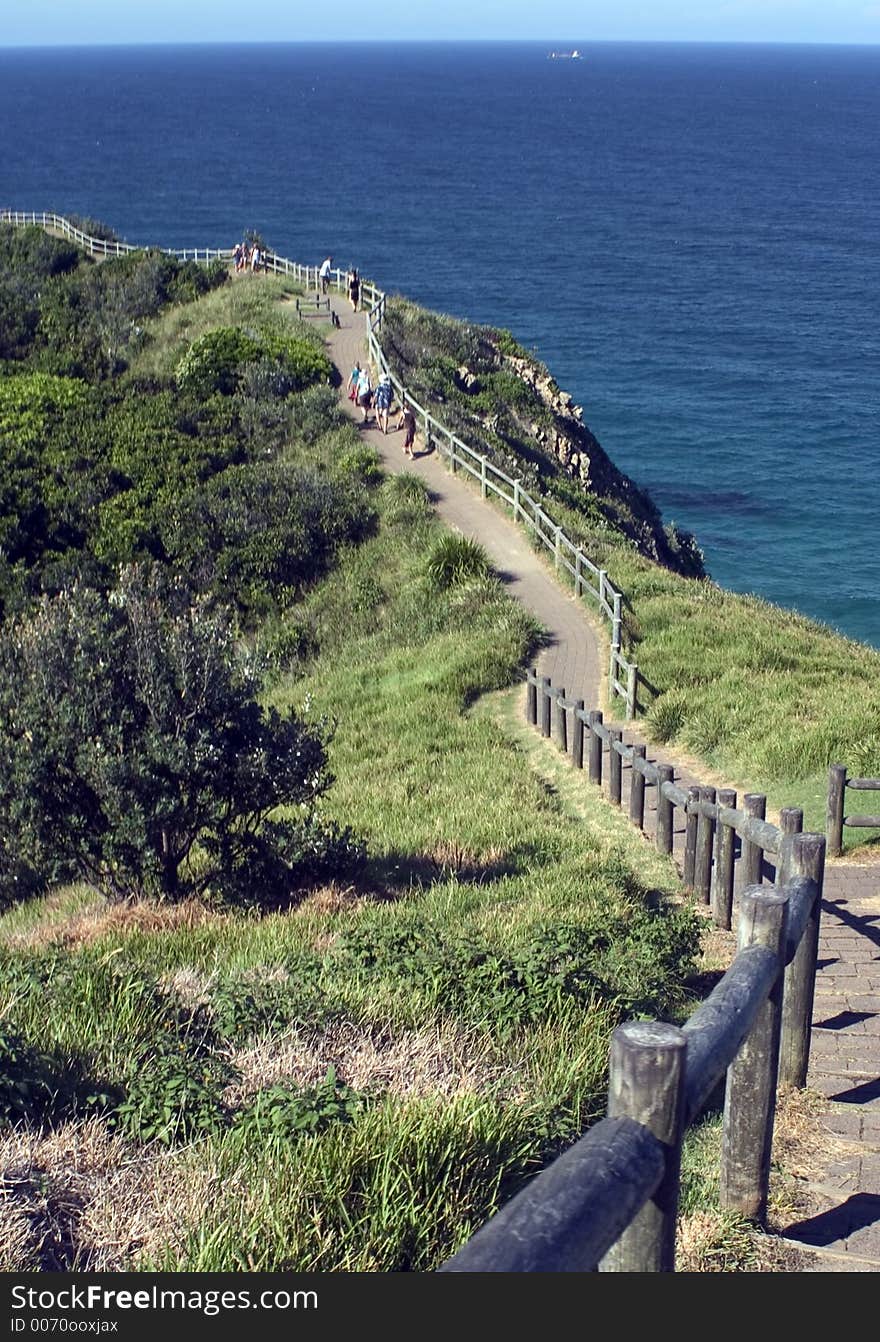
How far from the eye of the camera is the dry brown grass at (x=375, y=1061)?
565cm

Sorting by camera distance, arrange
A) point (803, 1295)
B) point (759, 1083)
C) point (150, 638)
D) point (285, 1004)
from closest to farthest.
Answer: point (803, 1295) < point (759, 1083) < point (285, 1004) < point (150, 638)

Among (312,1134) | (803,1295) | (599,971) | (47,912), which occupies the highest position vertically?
(803,1295)

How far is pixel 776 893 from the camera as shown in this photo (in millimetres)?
5207

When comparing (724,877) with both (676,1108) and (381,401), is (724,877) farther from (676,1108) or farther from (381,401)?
(381,401)

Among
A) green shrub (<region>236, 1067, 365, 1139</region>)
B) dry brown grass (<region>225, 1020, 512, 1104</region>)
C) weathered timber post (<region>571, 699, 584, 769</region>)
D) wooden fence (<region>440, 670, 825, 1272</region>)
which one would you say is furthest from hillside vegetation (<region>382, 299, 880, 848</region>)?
green shrub (<region>236, 1067, 365, 1139</region>)

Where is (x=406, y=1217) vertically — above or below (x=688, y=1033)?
below

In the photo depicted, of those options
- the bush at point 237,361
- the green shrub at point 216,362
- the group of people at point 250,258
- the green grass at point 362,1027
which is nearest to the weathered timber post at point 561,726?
the green grass at point 362,1027

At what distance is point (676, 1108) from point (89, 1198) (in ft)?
7.34

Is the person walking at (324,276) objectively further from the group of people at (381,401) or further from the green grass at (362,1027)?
the green grass at (362,1027)

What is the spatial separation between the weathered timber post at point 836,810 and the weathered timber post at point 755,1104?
6190 millimetres

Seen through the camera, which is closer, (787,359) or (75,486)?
(75,486)

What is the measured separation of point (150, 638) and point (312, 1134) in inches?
256

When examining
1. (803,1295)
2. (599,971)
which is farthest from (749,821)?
(803,1295)

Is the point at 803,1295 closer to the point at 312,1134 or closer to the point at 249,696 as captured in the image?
the point at 312,1134
